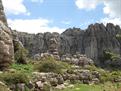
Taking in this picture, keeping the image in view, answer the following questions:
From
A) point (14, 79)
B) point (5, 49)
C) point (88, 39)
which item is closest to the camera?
point (14, 79)

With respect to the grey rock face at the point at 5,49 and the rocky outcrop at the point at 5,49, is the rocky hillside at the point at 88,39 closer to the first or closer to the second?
the rocky outcrop at the point at 5,49

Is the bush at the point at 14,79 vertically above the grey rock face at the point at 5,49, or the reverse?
the grey rock face at the point at 5,49

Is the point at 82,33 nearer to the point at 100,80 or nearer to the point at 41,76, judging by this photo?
the point at 100,80

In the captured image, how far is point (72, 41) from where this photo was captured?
447ft

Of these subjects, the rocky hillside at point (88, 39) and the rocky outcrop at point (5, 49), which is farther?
the rocky hillside at point (88, 39)

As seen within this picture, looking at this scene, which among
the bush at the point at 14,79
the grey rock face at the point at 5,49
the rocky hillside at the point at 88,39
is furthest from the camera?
the rocky hillside at the point at 88,39

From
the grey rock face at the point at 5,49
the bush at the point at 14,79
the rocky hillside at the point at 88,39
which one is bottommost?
the bush at the point at 14,79

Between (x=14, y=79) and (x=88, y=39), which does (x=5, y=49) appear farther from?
(x=88, y=39)

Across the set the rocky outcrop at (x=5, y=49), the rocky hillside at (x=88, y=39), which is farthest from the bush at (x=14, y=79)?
the rocky hillside at (x=88, y=39)

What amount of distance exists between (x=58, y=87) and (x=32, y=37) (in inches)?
3965

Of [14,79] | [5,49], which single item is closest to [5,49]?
[5,49]

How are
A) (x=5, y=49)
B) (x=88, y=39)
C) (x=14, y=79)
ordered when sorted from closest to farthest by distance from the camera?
(x=14, y=79) < (x=5, y=49) < (x=88, y=39)

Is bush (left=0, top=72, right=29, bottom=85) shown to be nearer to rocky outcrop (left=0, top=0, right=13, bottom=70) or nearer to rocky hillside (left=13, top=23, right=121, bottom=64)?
rocky outcrop (left=0, top=0, right=13, bottom=70)

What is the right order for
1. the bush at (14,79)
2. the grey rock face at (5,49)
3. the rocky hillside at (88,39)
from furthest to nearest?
the rocky hillside at (88,39) < the grey rock face at (5,49) < the bush at (14,79)
